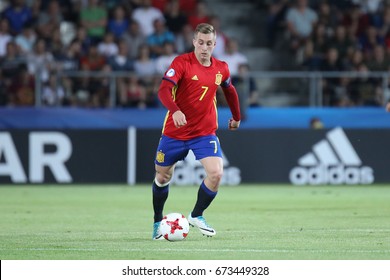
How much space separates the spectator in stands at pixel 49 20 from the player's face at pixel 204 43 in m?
12.3

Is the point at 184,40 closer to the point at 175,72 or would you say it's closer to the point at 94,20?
the point at 94,20

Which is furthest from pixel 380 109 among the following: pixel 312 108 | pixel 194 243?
pixel 194 243

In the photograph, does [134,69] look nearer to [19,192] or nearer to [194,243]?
[19,192]

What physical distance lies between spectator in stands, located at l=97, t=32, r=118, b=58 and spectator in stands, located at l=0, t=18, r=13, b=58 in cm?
198

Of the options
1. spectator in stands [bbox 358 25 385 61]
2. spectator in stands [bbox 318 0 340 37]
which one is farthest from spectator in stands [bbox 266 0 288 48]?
spectator in stands [bbox 358 25 385 61]

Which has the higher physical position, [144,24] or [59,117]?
[144,24]

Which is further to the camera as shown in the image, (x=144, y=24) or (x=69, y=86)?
(x=144, y=24)

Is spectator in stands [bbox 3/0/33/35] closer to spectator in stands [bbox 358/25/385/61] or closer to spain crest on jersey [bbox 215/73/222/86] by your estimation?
spectator in stands [bbox 358/25/385/61]

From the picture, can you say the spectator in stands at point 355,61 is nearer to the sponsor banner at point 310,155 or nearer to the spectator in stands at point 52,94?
the sponsor banner at point 310,155

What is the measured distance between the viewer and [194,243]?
11250mm

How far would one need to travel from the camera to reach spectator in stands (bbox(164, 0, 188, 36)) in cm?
2439
